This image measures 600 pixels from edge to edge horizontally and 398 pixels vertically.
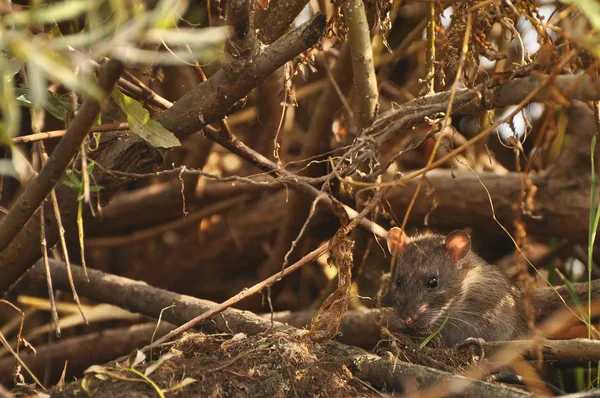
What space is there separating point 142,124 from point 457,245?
2368 millimetres

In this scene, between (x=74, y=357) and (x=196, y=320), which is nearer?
(x=196, y=320)

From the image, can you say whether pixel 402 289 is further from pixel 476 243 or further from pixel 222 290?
pixel 222 290

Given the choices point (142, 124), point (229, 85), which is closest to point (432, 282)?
point (229, 85)

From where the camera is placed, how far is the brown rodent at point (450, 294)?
15.0 feet

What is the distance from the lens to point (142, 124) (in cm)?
308

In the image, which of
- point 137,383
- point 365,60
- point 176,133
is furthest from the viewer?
point 365,60

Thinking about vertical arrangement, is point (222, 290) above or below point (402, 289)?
below

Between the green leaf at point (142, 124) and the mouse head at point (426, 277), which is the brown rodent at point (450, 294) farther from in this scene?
the green leaf at point (142, 124)

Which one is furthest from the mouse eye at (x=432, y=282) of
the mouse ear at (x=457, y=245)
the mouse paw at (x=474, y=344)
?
the mouse paw at (x=474, y=344)

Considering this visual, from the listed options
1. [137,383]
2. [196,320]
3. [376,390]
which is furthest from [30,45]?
[376,390]

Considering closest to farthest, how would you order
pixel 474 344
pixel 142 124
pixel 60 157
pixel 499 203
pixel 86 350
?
pixel 60 157 → pixel 142 124 → pixel 474 344 → pixel 86 350 → pixel 499 203

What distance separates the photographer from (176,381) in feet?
9.34

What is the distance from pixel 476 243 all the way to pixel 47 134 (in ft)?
12.8

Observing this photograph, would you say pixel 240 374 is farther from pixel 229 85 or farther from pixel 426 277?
pixel 426 277
